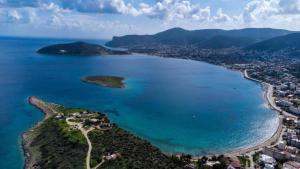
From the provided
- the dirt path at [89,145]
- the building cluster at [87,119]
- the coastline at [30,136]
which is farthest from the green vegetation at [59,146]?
the building cluster at [87,119]

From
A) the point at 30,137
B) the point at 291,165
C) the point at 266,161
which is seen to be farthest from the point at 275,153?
the point at 30,137

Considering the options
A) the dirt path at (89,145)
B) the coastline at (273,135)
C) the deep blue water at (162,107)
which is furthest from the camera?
the deep blue water at (162,107)

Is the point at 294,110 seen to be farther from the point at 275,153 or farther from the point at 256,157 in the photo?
the point at 256,157

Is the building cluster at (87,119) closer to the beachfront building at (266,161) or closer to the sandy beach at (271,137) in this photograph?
the sandy beach at (271,137)

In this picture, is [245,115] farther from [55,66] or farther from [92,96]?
[55,66]

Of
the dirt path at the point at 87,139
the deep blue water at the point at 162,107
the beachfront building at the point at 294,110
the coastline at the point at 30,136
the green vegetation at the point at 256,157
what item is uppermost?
the dirt path at the point at 87,139

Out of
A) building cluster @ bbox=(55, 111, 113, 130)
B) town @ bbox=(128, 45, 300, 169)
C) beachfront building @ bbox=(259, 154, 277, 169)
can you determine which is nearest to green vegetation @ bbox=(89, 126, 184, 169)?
building cluster @ bbox=(55, 111, 113, 130)
